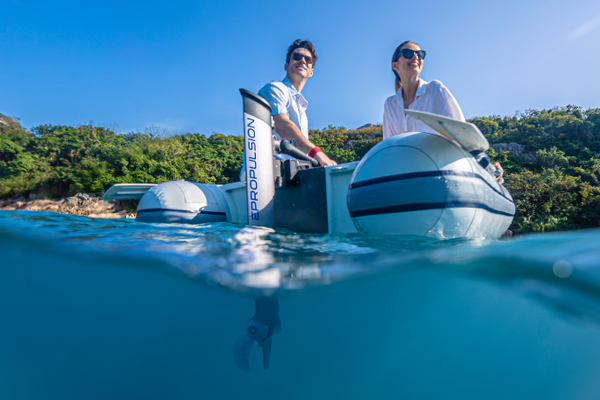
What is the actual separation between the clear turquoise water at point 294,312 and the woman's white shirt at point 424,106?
4.56 ft

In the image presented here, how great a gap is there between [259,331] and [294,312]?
6.35ft

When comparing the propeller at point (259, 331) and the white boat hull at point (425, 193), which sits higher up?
the white boat hull at point (425, 193)

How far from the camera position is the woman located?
2.78 m

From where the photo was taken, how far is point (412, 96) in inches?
128

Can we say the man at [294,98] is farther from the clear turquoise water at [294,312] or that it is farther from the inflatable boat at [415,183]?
the clear turquoise water at [294,312]

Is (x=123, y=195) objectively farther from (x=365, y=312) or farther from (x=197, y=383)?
(x=365, y=312)

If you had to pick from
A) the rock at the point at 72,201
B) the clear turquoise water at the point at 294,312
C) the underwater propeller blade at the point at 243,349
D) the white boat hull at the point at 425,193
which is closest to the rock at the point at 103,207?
the rock at the point at 72,201

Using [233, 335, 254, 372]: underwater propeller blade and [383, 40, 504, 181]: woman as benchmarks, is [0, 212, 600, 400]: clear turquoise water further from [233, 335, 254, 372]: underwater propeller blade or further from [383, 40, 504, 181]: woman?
[383, 40, 504, 181]: woman

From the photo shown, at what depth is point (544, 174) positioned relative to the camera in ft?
32.8

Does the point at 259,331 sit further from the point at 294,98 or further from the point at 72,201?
the point at 72,201

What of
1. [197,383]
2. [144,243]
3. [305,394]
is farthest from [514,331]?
[197,383]

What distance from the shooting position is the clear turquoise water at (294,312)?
190 cm

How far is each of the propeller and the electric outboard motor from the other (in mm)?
944

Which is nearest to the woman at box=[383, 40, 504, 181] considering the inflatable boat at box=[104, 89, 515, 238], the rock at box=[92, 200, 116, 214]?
the inflatable boat at box=[104, 89, 515, 238]
